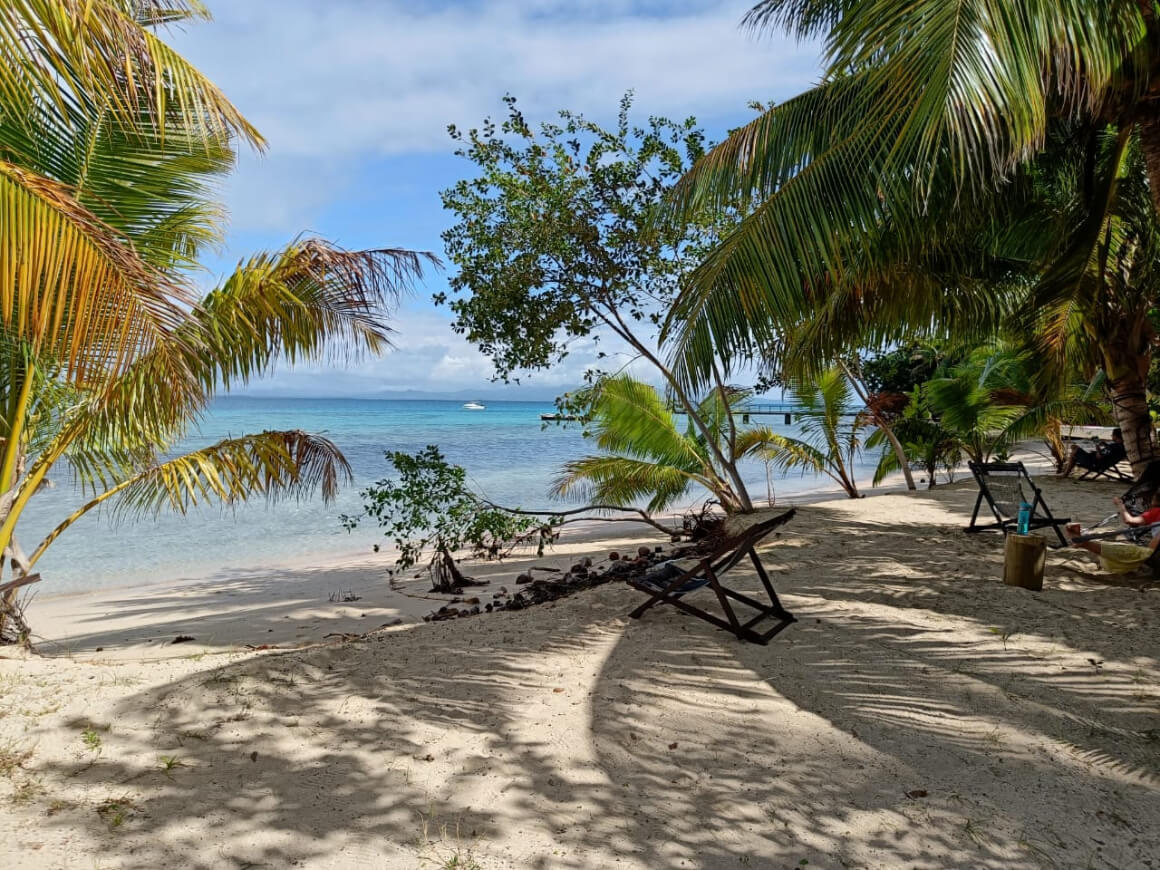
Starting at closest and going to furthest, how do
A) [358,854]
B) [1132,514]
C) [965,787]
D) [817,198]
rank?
[358,854] → [965,787] → [817,198] → [1132,514]

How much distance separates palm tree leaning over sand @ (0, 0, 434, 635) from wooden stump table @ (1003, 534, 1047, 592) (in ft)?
15.3

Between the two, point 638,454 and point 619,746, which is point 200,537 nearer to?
point 638,454

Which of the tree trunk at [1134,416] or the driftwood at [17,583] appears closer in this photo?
the driftwood at [17,583]

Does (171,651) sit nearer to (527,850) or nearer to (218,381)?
(218,381)

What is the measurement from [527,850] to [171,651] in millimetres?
4439

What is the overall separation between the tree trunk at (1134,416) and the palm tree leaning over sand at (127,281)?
611cm

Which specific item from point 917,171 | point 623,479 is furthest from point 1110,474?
point 917,171

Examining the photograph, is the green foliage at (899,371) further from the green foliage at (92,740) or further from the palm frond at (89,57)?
the green foliage at (92,740)

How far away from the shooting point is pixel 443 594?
302 inches

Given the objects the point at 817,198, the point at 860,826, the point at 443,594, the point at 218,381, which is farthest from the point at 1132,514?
the point at 218,381

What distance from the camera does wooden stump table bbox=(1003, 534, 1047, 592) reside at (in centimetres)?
533

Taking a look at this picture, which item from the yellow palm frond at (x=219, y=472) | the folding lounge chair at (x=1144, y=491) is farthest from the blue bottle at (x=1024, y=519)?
the yellow palm frond at (x=219, y=472)

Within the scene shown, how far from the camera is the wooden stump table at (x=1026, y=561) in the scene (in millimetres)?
5332

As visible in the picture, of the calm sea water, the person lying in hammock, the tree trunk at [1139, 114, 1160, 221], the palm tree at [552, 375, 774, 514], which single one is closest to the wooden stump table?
the person lying in hammock
